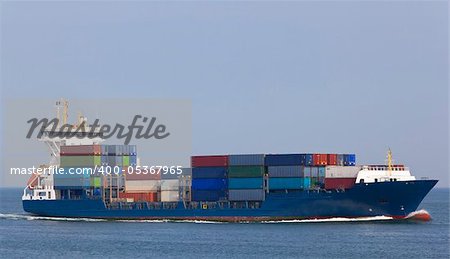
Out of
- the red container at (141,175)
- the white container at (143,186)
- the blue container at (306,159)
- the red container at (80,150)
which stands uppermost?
the red container at (80,150)

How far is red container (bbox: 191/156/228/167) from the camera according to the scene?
7094 cm

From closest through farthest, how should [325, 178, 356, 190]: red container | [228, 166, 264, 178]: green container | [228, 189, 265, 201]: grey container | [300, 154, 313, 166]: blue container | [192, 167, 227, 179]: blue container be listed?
[300, 154, 313, 166]: blue container, [325, 178, 356, 190]: red container, [228, 166, 264, 178]: green container, [228, 189, 265, 201]: grey container, [192, 167, 227, 179]: blue container

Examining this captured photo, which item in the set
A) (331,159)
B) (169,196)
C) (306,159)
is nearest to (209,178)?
(169,196)

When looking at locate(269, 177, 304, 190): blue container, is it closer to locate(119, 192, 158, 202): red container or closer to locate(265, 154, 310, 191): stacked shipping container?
locate(265, 154, 310, 191): stacked shipping container

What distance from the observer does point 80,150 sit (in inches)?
3022

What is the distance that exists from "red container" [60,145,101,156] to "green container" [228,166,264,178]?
11.9 metres

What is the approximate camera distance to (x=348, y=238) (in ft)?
198

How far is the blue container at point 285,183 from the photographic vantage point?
68250 millimetres

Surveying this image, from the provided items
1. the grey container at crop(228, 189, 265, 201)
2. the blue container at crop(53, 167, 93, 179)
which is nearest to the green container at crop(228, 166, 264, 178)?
the grey container at crop(228, 189, 265, 201)

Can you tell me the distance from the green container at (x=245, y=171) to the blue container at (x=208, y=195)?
1.81m

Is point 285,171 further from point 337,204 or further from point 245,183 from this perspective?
point 337,204

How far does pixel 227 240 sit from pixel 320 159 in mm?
11509

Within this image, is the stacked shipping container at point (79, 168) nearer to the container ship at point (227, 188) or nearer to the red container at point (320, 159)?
the container ship at point (227, 188)

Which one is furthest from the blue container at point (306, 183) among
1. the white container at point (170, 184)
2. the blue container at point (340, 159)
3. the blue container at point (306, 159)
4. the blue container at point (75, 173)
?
the blue container at point (75, 173)
